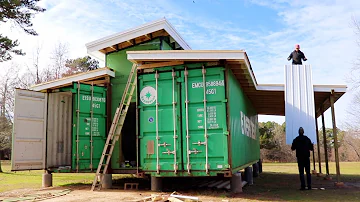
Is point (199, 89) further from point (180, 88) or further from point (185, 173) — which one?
point (185, 173)

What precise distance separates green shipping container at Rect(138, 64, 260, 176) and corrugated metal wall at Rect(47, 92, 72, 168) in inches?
162

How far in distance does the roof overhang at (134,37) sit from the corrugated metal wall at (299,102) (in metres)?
4.48

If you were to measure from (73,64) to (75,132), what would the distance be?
24.3 meters

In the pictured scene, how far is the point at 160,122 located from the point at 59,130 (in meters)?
4.80

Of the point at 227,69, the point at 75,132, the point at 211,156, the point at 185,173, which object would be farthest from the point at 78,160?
the point at 227,69

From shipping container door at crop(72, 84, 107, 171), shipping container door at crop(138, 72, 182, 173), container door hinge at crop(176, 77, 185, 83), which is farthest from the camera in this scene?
shipping container door at crop(72, 84, 107, 171)

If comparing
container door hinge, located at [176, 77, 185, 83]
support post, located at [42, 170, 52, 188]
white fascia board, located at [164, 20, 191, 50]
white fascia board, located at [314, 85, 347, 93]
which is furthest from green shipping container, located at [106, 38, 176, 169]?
white fascia board, located at [314, 85, 347, 93]

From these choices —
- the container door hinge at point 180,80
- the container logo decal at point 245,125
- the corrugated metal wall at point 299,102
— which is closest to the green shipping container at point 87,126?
the container door hinge at point 180,80

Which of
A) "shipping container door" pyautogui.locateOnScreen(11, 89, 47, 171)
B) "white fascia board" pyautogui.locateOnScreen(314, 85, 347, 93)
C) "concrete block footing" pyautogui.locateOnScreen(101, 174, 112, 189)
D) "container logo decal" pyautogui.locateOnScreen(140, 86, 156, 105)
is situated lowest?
"concrete block footing" pyautogui.locateOnScreen(101, 174, 112, 189)

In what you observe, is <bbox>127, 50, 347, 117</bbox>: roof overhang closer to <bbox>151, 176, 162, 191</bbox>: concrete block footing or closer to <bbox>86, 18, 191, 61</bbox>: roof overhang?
<bbox>86, 18, 191, 61</bbox>: roof overhang

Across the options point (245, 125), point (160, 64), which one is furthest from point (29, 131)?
point (245, 125)

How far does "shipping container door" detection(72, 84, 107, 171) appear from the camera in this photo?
10.8m

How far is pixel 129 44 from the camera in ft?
38.7

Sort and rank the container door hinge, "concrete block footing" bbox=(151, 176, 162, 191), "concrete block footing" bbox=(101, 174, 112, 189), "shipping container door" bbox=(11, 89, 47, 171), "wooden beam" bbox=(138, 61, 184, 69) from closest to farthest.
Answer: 1. the container door hinge
2. "wooden beam" bbox=(138, 61, 184, 69)
3. "concrete block footing" bbox=(151, 176, 162, 191)
4. "shipping container door" bbox=(11, 89, 47, 171)
5. "concrete block footing" bbox=(101, 174, 112, 189)
